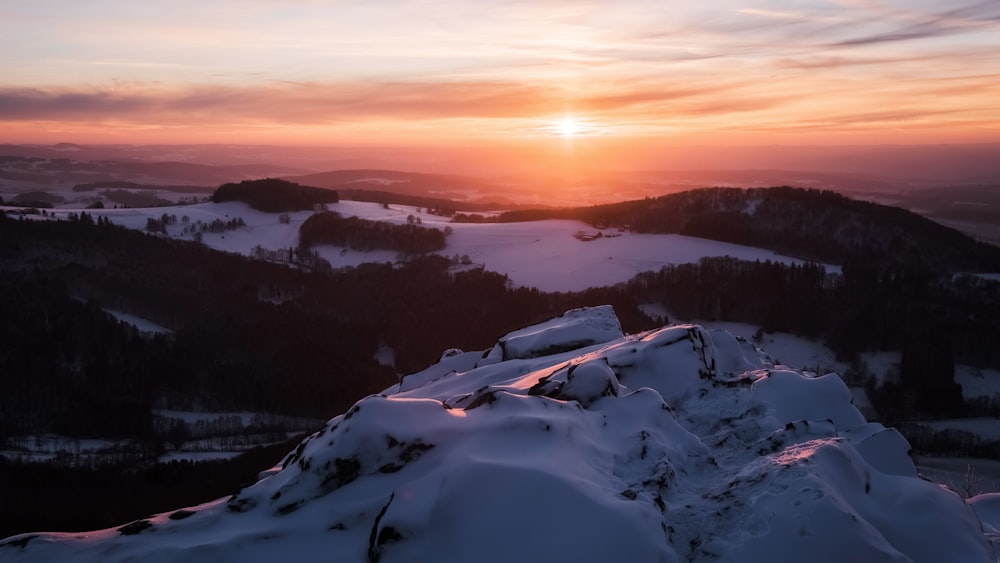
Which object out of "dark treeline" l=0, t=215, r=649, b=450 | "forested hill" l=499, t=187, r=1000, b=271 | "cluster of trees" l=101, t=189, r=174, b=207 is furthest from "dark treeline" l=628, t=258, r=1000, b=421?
"cluster of trees" l=101, t=189, r=174, b=207

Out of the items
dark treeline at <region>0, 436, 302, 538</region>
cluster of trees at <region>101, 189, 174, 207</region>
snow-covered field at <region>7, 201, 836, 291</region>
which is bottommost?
dark treeline at <region>0, 436, 302, 538</region>

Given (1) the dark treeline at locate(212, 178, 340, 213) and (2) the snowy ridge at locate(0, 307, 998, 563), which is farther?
(1) the dark treeline at locate(212, 178, 340, 213)

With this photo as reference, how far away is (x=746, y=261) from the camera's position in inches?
3548

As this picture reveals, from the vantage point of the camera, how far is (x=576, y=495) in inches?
436

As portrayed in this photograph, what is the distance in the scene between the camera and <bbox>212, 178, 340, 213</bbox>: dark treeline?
455ft

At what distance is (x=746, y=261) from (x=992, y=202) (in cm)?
9738

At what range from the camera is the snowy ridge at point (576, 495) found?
1079 centimetres

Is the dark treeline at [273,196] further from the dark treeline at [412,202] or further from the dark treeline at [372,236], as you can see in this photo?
the dark treeline at [412,202]

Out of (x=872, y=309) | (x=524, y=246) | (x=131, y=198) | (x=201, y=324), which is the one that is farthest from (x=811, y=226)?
(x=131, y=198)

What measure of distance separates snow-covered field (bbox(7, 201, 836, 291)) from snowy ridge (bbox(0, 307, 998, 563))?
236 feet

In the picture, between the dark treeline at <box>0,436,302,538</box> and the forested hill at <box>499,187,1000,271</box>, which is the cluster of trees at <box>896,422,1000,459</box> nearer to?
the dark treeline at <box>0,436,302,538</box>

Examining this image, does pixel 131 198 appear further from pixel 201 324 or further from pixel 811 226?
pixel 811 226

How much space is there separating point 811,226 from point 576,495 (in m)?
106

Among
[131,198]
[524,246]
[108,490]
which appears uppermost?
[131,198]
